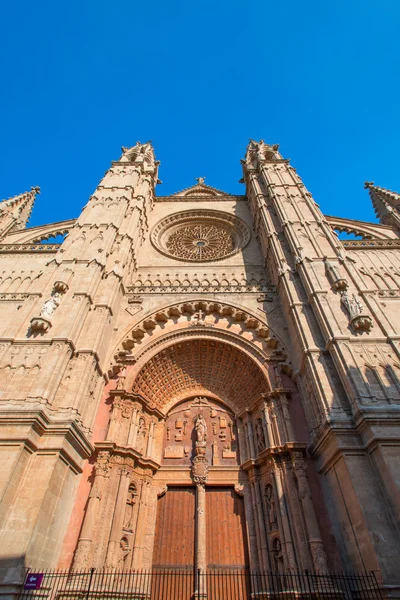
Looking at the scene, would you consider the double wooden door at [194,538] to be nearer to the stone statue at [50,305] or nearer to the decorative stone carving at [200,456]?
the decorative stone carving at [200,456]

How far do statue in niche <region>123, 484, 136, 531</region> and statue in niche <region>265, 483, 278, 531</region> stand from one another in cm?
338

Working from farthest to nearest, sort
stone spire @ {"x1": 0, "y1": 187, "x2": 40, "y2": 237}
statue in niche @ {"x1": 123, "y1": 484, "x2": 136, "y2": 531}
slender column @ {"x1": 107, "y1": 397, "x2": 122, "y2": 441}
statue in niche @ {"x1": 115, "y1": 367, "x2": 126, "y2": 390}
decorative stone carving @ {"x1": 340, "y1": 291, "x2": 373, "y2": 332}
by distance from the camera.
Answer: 1. stone spire @ {"x1": 0, "y1": 187, "x2": 40, "y2": 237}
2. statue in niche @ {"x1": 115, "y1": 367, "x2": 126, "y2": 390}
3. decorative stone carving @ {"x1": 340, "y1": 291, "x2": 373, "y2": 332}
4. slender column @ {"x1": 107, "y1": 397, "x2": 122, "y2": 441}
5. statue in niche @ {"x1": 123, "y1": 484, "x2": 136, "y2": 531}

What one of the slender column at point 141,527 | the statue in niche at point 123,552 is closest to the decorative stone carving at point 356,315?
the slender column at point 141,527

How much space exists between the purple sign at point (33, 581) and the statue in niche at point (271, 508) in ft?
16.8

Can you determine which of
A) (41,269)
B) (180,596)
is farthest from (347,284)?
(41,269)

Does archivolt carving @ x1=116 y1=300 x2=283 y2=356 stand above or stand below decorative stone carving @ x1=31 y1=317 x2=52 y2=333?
above

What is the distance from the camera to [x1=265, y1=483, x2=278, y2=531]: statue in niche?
27.5 feet

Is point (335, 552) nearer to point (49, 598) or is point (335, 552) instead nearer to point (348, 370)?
point (348, 370)

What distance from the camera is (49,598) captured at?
241 inches

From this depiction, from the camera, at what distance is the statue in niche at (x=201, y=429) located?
1058 centimetres

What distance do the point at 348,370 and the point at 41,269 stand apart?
12.1 meters

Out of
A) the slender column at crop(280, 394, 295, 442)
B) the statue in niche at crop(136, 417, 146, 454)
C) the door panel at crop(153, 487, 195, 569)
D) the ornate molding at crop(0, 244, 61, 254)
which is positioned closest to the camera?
the door panel at crop(153, 487, 195, 569)

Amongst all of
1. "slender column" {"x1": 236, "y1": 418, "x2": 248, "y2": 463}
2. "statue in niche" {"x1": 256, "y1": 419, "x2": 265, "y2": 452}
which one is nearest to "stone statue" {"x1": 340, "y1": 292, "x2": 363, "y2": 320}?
"statue in niche" {"x1": 256, "y1": 419, "x2": 265, "y2": 452}

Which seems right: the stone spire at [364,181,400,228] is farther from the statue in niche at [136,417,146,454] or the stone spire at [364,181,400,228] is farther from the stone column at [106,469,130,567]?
the stone column at [106,469,130,567]
